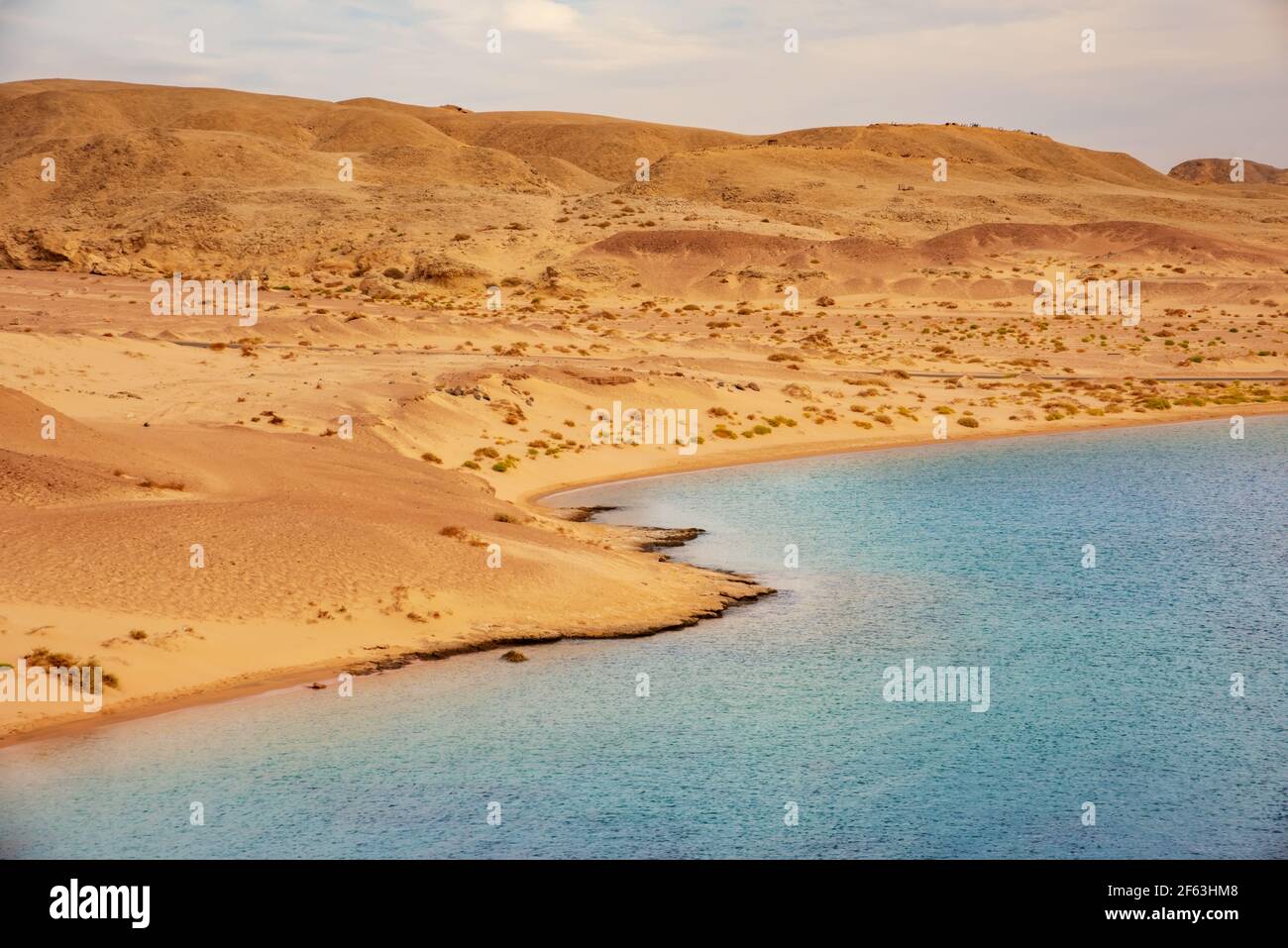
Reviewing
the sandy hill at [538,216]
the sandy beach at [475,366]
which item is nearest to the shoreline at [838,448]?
the sandy beach at [475,366]

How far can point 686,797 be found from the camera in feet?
41.9

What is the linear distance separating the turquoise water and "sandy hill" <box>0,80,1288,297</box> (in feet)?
181

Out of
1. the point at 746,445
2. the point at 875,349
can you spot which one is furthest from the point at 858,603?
the point at 875,349

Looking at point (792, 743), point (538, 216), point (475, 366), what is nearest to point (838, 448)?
point (475, 366)

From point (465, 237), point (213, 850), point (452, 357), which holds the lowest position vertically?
point (213, 850)

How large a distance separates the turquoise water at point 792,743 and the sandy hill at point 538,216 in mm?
55140

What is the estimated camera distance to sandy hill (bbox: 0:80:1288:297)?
3137 inches

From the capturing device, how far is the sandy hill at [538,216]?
79.7m

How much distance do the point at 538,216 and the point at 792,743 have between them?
265 feet

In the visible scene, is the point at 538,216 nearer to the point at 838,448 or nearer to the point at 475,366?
the point at 475,366

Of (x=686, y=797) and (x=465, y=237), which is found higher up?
Answer: (x=465, y=237)

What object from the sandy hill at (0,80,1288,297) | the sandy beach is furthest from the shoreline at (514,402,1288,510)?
the sandy hill at (0,80,1288,297)
